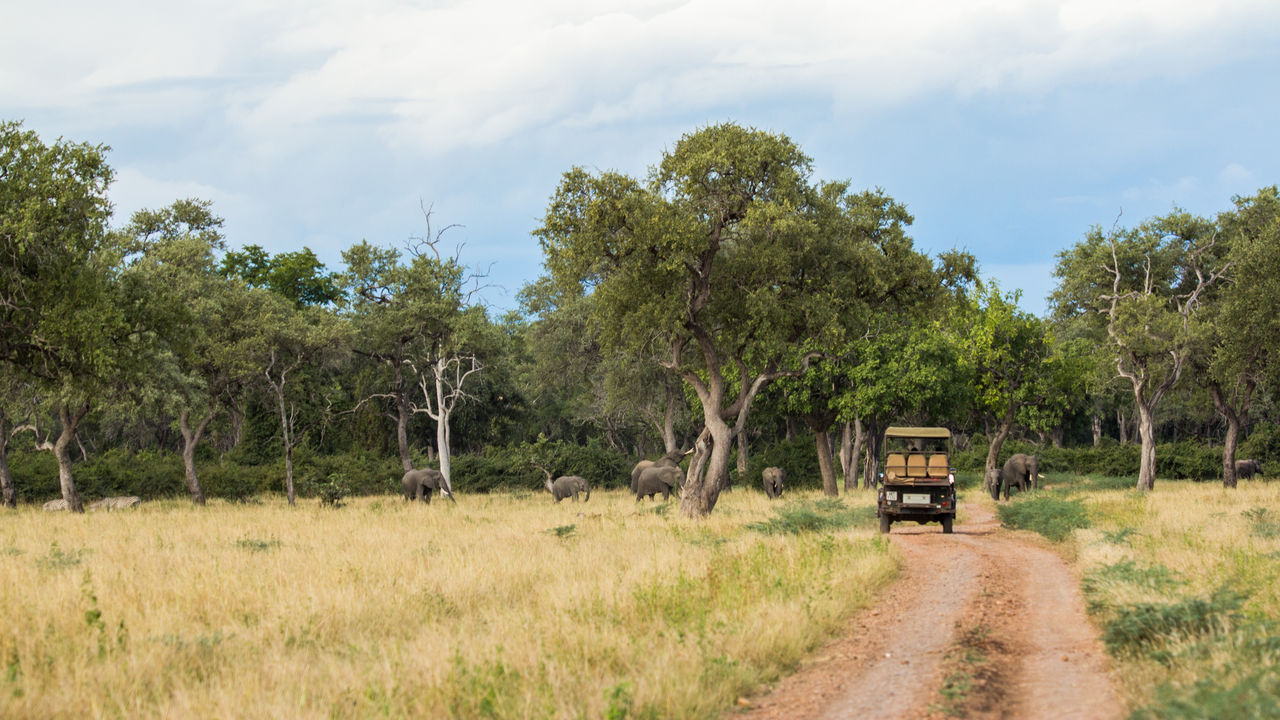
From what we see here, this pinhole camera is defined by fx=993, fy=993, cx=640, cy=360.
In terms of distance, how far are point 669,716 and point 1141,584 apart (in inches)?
312

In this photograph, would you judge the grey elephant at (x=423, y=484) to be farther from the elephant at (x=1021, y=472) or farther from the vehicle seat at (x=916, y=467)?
the elephant at (x=1021, y=472)

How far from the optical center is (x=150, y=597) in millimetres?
14289

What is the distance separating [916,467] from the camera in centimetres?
2469

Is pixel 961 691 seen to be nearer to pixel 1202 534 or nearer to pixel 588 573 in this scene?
pixel 588 573

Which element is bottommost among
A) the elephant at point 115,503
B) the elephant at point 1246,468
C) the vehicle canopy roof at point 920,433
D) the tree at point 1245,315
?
the elephant at point 1246,468

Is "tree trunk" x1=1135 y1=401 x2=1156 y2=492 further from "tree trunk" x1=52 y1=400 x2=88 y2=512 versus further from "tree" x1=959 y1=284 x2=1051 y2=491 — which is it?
"tree trunk" x1=52 y1=400 x2=88 y2=512

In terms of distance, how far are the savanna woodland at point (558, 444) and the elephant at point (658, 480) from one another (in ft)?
2.89

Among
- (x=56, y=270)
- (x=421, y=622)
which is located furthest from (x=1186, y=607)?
Result: (x=56, y=270)

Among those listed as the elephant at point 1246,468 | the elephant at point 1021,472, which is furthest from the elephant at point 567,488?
the elephant at point 1246,468

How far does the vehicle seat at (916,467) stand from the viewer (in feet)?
80.8

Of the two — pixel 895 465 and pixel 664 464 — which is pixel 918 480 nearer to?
pixel 895 465

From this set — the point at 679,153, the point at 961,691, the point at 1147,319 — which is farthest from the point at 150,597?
the point at 1147,319

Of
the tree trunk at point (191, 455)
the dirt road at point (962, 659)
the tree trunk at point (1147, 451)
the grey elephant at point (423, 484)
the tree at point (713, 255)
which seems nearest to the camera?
the dirt road at point (962, 659)

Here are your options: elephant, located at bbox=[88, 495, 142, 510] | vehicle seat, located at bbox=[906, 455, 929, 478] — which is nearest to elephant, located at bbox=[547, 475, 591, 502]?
elephant, located at bbox=[88, 495, 142, 510]
